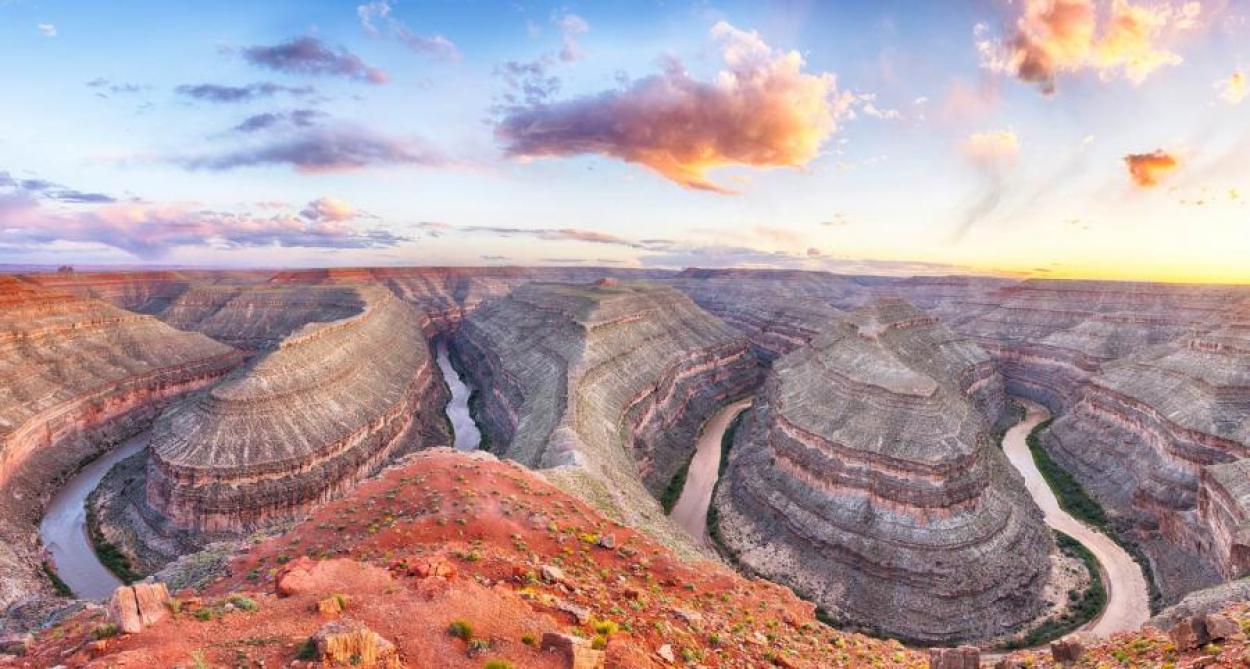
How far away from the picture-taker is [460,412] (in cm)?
9356

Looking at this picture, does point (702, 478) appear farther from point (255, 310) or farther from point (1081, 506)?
point (255, 310)

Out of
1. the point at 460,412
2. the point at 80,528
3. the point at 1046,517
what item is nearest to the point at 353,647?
the point at 80,528

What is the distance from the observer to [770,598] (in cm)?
2884

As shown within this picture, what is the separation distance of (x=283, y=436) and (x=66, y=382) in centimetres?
4049

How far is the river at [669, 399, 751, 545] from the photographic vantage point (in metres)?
58.6

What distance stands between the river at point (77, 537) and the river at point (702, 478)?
48.0 m

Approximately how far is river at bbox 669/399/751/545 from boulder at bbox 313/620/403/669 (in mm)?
42440

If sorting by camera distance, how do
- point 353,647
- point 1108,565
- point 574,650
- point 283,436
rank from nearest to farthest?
point 353,647 → point 574,650 → point 1108,565 → point 283,436

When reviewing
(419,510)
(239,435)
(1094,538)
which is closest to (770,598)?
(419,510)

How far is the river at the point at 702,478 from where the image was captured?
5862 cm

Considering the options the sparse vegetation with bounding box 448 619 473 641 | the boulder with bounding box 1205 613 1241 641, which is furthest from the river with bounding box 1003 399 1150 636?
the sparse vegetation with bounding box 448 619 473 641

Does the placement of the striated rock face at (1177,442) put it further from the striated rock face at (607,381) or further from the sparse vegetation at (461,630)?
the sparse vegetation at (461,630)

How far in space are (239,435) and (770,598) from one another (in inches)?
2158

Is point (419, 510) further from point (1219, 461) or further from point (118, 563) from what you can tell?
point (1219, 461)
